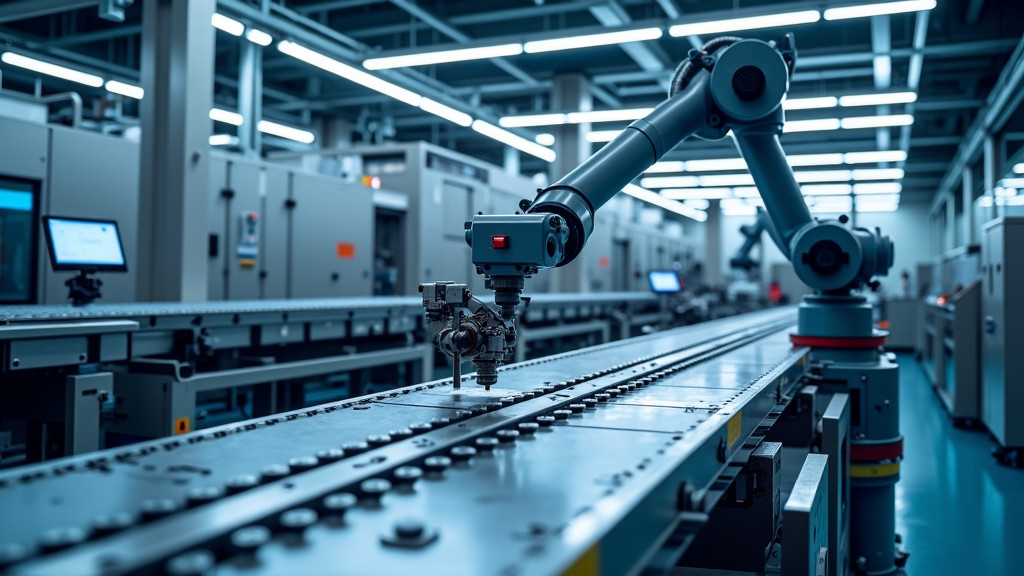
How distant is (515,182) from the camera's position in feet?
33.9

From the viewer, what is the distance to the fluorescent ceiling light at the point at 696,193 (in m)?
17.1

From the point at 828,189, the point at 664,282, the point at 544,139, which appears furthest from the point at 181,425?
the point at 828,189

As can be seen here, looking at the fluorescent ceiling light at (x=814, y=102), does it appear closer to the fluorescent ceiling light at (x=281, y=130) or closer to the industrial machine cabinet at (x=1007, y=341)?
the industrial machine cabinet at (x=1007, y=341)

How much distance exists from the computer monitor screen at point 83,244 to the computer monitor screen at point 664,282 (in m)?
5.50

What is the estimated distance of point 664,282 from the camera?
8398mm

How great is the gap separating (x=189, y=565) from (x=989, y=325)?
21.2 ft

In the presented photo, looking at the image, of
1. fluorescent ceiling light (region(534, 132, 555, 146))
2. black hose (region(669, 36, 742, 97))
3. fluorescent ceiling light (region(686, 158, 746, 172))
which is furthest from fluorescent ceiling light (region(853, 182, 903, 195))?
black hose (region(669, 36, 742, 97))

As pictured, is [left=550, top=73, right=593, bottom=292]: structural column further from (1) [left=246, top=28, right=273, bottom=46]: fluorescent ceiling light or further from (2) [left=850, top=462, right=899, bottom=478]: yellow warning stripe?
(2) [left=850, top=462, right=899, bottom=478]: yellow warning stripe

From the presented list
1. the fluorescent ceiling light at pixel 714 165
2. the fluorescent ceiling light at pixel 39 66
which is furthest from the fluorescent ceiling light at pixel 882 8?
the fluorescent ceiling light at pixel 714 165

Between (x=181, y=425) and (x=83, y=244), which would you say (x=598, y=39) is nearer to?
(x=83, y=244)

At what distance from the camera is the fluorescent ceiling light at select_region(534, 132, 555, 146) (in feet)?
38.0

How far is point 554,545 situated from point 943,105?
37.9 feet

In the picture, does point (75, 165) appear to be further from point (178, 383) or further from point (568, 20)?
point (568, 20)

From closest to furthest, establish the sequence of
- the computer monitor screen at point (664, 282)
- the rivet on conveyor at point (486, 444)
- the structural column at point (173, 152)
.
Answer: the rivet on conveyor at point (486, 444) → the structural column at point (173, 152) → the computer monitor screen at point (664, 282)
